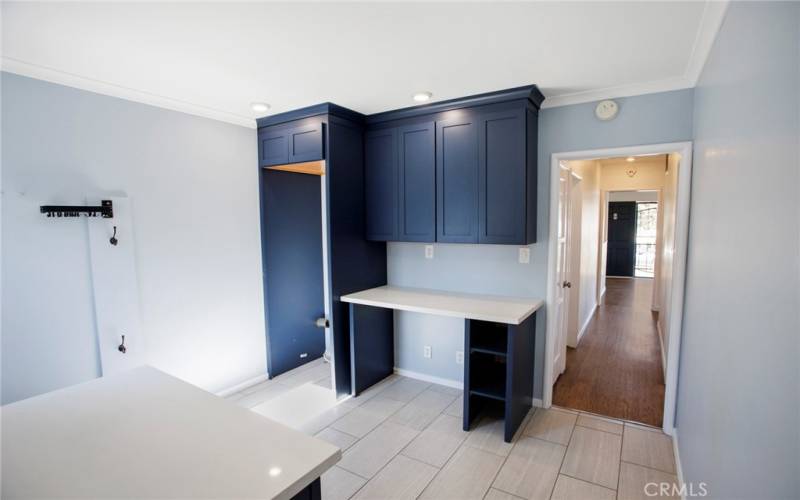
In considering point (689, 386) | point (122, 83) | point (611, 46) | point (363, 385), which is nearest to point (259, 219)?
point (122, 83)

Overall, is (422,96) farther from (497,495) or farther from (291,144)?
(497,495)

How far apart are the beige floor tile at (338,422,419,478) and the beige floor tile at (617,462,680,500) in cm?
130

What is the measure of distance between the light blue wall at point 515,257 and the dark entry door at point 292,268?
901 millimetres

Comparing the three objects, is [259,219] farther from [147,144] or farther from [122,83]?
[122,83]

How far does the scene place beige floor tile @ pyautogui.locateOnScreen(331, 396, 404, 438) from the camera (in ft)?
9.15

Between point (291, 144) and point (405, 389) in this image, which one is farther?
point (405, 389)

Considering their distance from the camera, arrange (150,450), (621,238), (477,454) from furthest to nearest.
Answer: (621,238)
(477,454)
(150,450)

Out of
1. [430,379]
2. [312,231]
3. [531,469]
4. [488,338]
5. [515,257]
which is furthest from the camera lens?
[312,231]

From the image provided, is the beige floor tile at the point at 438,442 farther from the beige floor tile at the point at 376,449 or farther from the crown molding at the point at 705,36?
the crown molding at the point at 705,36

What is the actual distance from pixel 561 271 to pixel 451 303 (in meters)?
1.07

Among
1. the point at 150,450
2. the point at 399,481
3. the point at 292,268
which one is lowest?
the point at 399,481

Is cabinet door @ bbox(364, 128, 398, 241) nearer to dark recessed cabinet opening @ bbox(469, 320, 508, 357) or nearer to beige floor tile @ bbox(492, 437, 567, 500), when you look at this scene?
dark recessed cabinet opening @ bbox(469, 320, 508, 357)

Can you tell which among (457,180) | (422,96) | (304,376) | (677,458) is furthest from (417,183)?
(677,458)

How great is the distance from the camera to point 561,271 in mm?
3273
